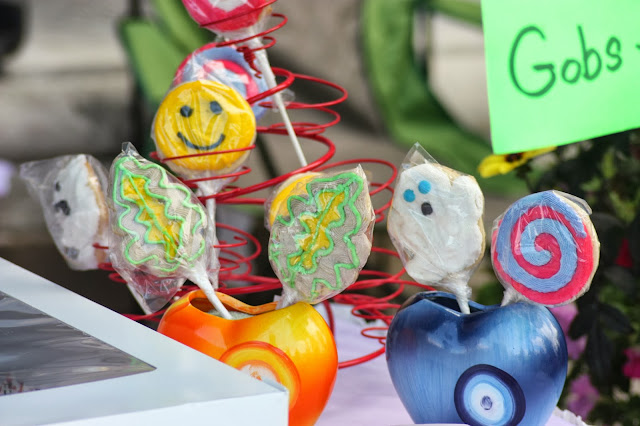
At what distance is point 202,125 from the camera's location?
0.70 m

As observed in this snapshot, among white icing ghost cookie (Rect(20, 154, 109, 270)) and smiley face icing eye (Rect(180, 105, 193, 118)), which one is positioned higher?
smiley face icing eye (Rect(180, 105, 193, 118))

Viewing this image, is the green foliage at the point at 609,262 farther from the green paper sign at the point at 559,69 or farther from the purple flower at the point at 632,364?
the green paper sign at the point at 559,69

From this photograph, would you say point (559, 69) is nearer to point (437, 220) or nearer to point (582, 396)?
point (437, 220)

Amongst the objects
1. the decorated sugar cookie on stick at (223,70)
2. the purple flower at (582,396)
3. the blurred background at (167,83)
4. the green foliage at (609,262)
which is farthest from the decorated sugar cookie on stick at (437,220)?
the blurred background at (167,83)

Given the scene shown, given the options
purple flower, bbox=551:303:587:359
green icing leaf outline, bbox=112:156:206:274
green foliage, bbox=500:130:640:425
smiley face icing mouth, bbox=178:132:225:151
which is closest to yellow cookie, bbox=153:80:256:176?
smiley face icing mouth, bbox=178:132:225:151

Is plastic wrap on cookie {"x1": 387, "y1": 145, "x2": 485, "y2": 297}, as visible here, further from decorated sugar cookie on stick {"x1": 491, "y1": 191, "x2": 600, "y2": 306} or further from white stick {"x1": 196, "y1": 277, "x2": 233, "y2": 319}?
white stick {"x1": 196, "y1": 277, "x2": 233, "y2": 319}

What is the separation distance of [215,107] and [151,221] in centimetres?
15

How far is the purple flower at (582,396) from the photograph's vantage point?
1.32 m

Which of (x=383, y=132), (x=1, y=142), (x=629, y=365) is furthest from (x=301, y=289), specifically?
(x=383, y=132)

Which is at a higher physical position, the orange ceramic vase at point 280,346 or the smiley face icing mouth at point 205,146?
the smiley face icing mouth at point 205,146

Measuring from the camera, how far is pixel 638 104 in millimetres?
1044

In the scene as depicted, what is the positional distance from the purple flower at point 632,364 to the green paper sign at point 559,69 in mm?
403

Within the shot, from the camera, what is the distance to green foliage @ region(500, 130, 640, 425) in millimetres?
1072

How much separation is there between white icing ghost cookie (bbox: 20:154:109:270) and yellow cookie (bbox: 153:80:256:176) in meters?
0.09
